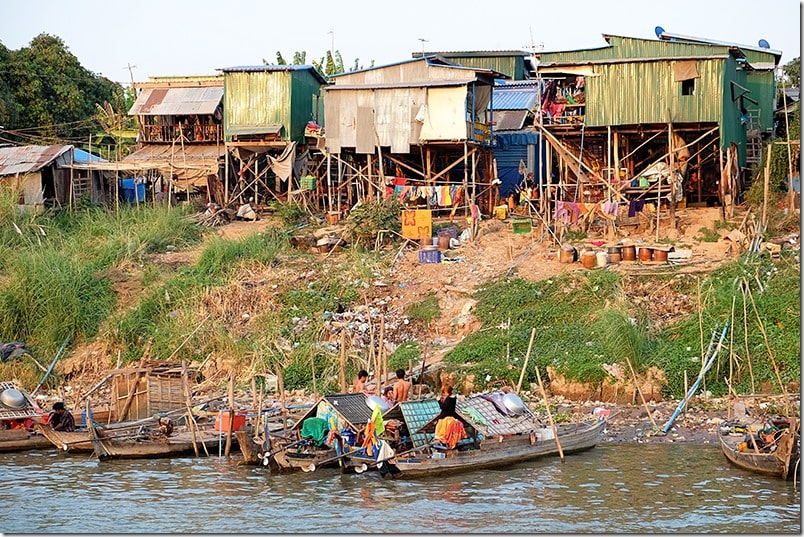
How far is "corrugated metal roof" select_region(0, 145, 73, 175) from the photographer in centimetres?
2847

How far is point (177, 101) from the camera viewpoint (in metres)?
32.9

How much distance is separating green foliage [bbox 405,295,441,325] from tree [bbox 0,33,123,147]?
15.9 m

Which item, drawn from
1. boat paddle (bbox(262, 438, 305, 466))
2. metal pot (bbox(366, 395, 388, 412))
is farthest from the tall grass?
metal pot (bbox(366, 395, 388, 412))

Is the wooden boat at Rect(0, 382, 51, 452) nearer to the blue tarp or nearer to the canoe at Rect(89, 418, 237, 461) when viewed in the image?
the canoe at Rect(89, 418, 237, 461)

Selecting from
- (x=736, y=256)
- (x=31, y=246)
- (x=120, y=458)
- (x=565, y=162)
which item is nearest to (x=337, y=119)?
(x=565, y=162)

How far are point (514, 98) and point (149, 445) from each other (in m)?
18.2

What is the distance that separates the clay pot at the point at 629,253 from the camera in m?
22.4

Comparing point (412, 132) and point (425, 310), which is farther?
point (412, 132)

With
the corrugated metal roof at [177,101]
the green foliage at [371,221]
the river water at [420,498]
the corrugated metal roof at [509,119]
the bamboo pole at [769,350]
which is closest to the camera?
the river water at [420,498]

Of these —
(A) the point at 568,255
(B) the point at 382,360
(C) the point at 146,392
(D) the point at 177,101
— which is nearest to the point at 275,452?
(B) the point at 382,360

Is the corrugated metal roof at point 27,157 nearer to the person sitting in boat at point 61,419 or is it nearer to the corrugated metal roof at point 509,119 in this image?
the corrugated metal roof at point 509,119

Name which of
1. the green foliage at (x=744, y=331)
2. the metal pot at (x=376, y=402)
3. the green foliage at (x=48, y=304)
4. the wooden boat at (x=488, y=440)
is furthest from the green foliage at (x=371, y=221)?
the metal pot at (x=376, y=402)

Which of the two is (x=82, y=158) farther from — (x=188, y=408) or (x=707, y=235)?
(x=707, y=235)

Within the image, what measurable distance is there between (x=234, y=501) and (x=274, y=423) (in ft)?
11.9
